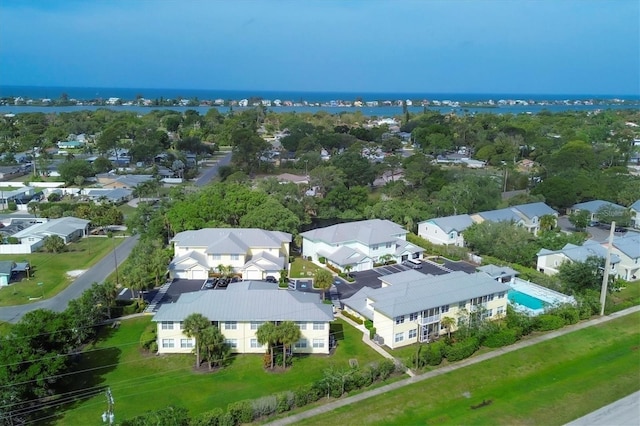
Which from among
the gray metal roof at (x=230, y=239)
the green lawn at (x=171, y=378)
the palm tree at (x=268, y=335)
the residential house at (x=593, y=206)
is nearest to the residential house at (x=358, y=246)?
the gray metal roof at (x=230, y=239)

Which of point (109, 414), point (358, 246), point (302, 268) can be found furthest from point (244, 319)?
point (358, 246)

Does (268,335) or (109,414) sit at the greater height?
(268,335)

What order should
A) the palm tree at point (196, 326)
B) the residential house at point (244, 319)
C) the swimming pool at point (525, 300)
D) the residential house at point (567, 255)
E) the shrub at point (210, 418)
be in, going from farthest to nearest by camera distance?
1. the residential house at point (567, 255)
2. the swimming pool at point (525, 300)
3. the residential house at point (244, 319)
4. the palm tree at point (196, 326)
5. the shrub at point (210, 418)

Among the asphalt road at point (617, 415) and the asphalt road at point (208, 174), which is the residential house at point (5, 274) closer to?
the asphalt road at point (617, 415)

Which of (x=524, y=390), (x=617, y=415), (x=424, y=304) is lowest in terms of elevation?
(x=524, y=390)

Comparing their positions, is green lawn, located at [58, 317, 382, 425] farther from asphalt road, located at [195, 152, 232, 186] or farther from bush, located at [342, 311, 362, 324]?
asphalt road, located at [195, 152, 232, 186]

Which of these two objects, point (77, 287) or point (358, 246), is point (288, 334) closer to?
point (358, 246)

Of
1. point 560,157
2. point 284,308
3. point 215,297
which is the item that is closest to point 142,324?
point 215,297
